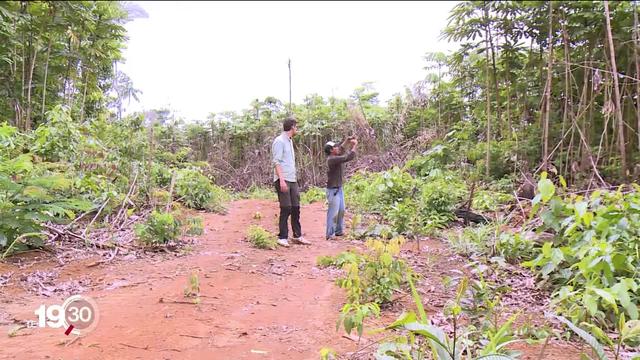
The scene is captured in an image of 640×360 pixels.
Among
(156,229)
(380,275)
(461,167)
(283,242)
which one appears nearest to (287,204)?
(283,242)

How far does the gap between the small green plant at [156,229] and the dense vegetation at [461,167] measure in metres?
0.02

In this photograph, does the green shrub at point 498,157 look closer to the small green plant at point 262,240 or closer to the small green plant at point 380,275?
the small green plant at point 262,240

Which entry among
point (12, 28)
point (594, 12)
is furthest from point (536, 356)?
point (12, 28)

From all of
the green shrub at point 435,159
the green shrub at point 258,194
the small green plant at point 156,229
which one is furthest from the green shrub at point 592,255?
the green shrub at point 258,194

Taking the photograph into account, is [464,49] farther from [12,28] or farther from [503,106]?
[12,28]

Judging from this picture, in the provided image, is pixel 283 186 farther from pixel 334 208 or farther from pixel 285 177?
pixel 334 208

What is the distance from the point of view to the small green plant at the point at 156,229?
4625 millimetres

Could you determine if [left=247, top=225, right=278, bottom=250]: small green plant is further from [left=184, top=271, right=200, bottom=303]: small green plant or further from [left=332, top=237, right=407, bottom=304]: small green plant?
[left=332, top=237, right=407, bottom=304]: small green plant

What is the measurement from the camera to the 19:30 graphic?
269cm

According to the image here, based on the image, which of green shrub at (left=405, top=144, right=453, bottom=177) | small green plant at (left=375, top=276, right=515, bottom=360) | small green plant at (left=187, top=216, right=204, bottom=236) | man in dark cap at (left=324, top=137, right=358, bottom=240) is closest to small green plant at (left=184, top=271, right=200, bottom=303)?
small green plant at (left=375, top=276, right=515, bottom=360)

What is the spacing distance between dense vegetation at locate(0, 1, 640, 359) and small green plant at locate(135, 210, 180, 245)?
0.02 m

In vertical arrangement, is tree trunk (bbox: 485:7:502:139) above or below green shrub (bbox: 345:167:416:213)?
above

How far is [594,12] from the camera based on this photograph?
6098 mm

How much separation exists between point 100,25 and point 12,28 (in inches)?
50.9
